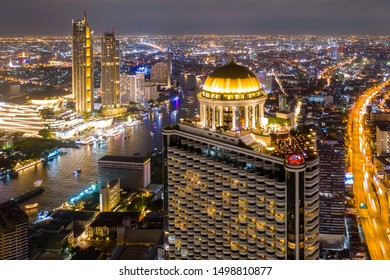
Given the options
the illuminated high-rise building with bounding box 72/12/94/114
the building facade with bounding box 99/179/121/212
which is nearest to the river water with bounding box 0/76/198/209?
the building facade with bounding box 99/179/121/212

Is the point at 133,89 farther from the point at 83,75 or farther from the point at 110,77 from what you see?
the point at 83,75

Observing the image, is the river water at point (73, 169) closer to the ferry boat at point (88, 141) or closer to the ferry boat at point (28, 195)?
the ferry boat at point (28, 195)

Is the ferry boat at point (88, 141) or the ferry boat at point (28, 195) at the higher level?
the ferry boat at point (88, 141)

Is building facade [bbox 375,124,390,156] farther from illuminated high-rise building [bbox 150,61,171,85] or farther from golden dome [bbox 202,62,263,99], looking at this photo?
illuminated high-rise building [bbox 150,61,171,85]

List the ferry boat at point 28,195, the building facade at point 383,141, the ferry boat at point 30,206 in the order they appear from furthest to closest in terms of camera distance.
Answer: the building facade at point 383,141
the ferry boat at point 28,195
the ferry boat at point 30,206

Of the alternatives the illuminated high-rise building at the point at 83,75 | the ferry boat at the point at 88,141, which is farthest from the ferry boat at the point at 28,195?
the illuminated high-rise building at the point at 83,75

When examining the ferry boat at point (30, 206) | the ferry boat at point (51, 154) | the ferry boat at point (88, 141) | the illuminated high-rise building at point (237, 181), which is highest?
the illuminated high-rise building at point (237, 181)
